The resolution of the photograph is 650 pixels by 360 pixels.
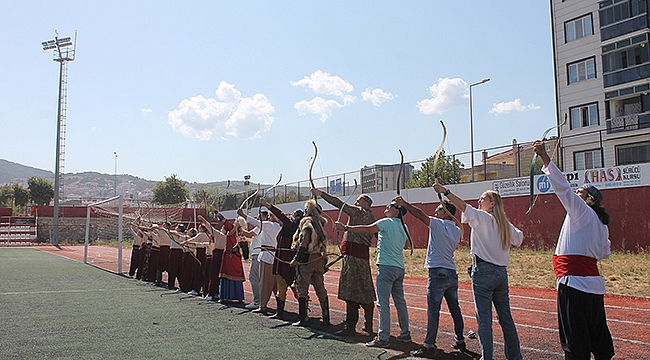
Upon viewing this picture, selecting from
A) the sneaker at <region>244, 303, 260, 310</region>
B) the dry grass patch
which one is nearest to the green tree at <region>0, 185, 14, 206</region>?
the dry grass patch

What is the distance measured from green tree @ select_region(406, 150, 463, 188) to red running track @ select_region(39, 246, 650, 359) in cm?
1554

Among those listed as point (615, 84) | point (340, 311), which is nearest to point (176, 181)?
point (615, 84)

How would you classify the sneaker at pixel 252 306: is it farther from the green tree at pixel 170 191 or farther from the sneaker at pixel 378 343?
the green tree at pixel 170 191

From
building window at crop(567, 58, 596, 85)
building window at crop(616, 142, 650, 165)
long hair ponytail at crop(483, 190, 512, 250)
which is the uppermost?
building window at crop(567, 58, 596, 85)

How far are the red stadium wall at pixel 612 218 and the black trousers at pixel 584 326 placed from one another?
19673mm

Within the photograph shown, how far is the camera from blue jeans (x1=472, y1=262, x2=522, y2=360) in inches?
220

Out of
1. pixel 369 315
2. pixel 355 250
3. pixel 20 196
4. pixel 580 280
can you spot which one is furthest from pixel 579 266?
pixel 20 196

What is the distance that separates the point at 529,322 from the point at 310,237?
13.3 ft

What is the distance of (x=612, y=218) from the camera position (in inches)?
910

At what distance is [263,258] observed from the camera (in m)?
10.4

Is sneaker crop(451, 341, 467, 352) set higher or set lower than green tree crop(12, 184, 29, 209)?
lower

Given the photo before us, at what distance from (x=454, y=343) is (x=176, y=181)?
8626 cm

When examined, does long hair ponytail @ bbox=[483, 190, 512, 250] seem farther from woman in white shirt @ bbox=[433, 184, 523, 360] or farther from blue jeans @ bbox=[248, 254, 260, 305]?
blue jeans @ bbox=[248, 254, 260, 305]

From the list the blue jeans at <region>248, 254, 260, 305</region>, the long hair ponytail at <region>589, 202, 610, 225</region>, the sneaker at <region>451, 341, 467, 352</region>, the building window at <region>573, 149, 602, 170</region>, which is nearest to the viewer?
the long hair ponytail at <region>589, 202, 610, 225</region>
